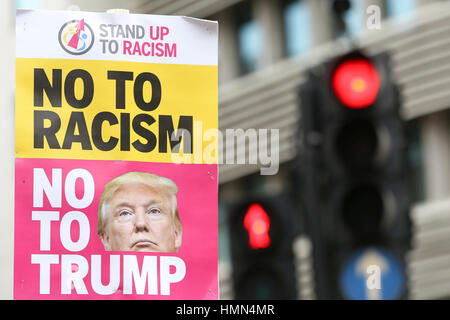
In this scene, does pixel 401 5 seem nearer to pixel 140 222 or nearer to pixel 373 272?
pixel 140 222

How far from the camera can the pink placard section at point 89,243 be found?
919 cm

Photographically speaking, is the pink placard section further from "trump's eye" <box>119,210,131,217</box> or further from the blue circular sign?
the blue circular sign

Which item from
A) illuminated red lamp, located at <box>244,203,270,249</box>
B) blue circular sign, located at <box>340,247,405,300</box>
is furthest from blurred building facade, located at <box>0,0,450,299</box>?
blue circular sign, located at <box>340,247,405,300</box>

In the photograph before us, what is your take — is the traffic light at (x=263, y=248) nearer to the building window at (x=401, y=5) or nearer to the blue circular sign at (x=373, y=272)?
the blue circular sign at (x=373, y=272)

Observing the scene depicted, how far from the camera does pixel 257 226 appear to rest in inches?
224

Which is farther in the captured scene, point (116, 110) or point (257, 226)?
point (116, 110)

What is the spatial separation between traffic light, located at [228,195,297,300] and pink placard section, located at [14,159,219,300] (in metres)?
3.32

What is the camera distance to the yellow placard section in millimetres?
9453

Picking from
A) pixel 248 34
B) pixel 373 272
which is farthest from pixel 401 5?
pixel 373 272

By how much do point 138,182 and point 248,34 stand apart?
11.0 m

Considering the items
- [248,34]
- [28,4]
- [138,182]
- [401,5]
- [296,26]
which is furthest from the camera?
[248,34]

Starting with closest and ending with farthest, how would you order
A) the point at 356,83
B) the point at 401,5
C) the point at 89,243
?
the point at 356,83 < the point at 89,243 < the point at 401,5

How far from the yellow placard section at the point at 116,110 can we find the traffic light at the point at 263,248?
358cm

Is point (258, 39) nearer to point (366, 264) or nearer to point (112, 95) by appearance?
point (112, 95)
